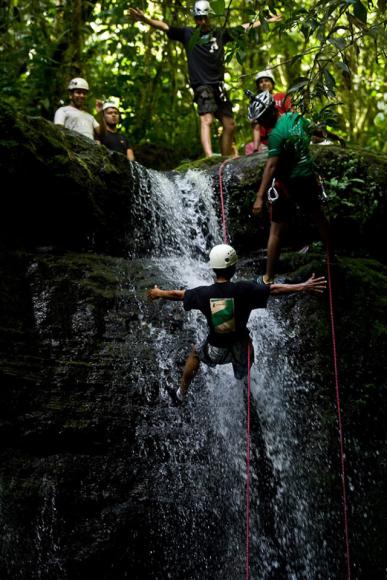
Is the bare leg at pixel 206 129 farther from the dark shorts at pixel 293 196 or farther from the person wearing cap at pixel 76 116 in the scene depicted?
the dark shorts at pixel 293 196

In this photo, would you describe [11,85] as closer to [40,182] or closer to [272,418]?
[40,182]

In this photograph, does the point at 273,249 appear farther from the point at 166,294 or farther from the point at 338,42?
the point at 338,42

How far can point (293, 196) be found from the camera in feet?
21.6

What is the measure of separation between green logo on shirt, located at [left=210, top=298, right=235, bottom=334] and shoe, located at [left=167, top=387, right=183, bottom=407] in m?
1.04

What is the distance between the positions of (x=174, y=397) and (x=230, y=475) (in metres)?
0.90

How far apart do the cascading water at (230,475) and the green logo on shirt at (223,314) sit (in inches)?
43.2

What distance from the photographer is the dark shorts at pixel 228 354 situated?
566 cm

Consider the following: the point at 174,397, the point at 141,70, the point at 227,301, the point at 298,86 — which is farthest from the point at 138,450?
the point at 141,70

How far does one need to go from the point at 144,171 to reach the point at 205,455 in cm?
434

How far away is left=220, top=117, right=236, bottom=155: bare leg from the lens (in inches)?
410

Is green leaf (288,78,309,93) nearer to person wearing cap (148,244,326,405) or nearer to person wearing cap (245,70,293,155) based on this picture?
person wearing cap (148,244,326,405)

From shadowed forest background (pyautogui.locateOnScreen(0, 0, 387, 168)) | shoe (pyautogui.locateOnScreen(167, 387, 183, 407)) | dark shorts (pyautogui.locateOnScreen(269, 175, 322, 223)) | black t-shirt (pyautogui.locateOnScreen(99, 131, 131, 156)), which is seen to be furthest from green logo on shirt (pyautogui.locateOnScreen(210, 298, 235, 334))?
shadowed forest background (pyautogui.locateOnScreen(0, 0, 387, 168))

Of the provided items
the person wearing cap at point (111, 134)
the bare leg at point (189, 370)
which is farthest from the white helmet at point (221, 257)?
the person wearing cap at point (111, 134)

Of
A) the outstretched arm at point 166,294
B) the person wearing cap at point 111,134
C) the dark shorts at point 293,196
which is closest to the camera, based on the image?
the outstretched arm at point 166,294
